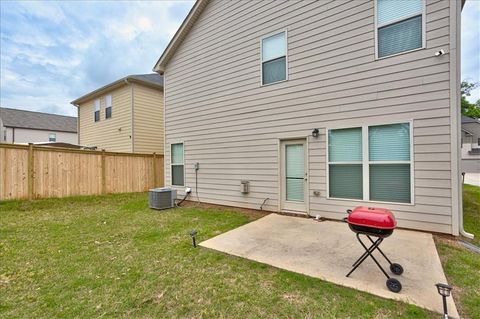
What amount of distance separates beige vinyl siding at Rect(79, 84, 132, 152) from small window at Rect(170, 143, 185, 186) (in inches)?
192

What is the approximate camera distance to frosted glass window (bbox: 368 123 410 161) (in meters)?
4.29

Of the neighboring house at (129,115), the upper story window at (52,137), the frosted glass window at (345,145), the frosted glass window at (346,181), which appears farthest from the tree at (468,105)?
the upper story window at (52,137)

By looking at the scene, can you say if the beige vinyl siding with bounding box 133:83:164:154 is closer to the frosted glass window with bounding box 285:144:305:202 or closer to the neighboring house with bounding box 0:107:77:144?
the frosted glass window with bounding box 285:144:305:202

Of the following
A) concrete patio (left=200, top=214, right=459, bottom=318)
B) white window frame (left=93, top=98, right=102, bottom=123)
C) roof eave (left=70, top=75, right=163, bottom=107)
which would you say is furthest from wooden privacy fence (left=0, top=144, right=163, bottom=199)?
concrete patio (left=200, top=214, right=459, bottom=318)

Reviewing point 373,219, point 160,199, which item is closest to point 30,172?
point 160,199

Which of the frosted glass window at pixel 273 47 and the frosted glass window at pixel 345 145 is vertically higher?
the frosted glass window at pixel 273 47

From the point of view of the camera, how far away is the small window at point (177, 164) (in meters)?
8.34

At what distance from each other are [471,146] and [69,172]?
3411cm

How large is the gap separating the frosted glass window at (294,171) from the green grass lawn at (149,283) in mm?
2135

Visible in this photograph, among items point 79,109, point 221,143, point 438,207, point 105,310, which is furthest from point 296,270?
point 79,109

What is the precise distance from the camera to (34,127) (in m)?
24.2

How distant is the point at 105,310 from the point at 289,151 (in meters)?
4.83

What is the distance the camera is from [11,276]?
2871 mm

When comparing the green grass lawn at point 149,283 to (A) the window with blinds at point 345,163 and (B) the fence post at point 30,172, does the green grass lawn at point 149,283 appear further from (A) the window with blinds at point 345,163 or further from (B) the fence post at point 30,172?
(B) the fence post at point 30,172
